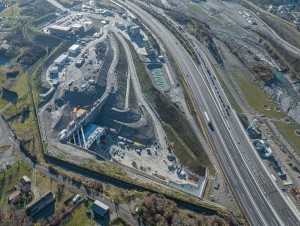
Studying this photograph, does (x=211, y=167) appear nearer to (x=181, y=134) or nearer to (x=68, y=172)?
(x=181, y=134)

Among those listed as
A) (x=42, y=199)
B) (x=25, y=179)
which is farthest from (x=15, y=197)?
(x=42, y=199)

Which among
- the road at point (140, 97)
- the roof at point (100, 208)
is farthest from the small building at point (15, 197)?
the road at point (140, 97)

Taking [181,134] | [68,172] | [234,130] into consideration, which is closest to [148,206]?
[68,172]

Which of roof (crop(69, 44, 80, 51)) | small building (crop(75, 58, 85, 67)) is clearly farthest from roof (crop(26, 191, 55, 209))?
roof (crop(69, 44, 80, 51))

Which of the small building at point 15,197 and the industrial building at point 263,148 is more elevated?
the industrial building at point 263,148

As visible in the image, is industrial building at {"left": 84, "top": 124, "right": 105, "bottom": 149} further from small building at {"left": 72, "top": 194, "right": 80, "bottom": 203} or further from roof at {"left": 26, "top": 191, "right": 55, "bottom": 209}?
roof at {"left": 26, "top": 191, "right": 55, "bottom": 209}

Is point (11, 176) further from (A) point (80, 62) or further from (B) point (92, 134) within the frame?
(A) point (80, 62)

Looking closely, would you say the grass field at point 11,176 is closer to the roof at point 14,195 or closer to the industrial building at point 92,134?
the roof at point 14,195
